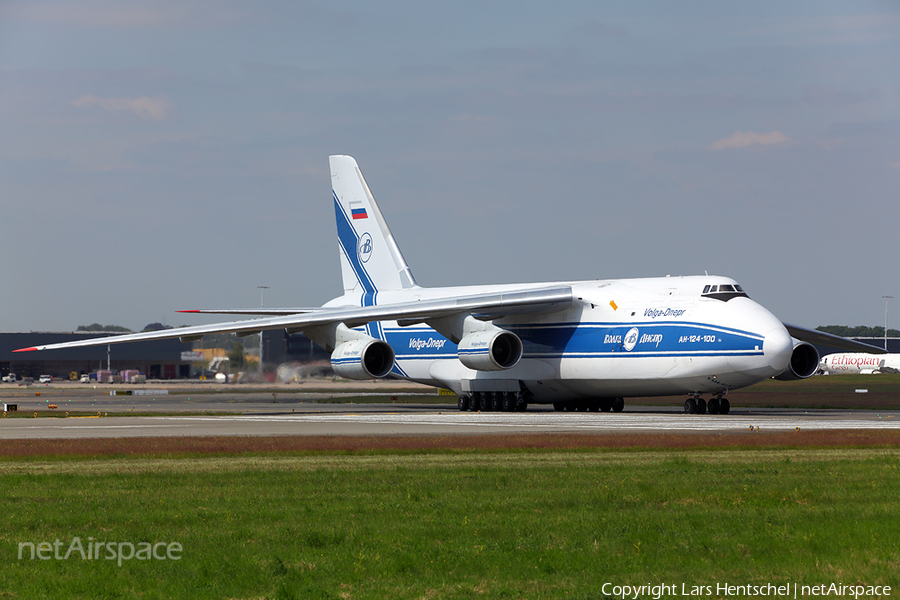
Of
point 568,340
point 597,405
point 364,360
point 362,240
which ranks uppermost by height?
point 362,240

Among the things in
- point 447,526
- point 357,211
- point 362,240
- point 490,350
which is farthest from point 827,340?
point 447,526

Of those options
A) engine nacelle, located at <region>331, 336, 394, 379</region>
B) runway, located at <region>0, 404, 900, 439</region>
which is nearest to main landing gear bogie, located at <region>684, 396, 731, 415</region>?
runway, located at <region>0, 404, 900, 439</region>

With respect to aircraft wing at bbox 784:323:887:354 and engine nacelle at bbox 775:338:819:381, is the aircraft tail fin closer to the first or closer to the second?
aircraft wing at bbox 784:323:887:354

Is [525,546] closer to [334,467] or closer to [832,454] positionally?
[334,467]

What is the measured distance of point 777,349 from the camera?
30.6 m

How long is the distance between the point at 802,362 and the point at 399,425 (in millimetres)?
14936

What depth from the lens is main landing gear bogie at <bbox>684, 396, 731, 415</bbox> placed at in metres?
33.6

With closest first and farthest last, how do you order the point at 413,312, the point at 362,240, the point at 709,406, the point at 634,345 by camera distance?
the point at 634,345, the point at 709,406, the point at 413,312, the point at 362,240

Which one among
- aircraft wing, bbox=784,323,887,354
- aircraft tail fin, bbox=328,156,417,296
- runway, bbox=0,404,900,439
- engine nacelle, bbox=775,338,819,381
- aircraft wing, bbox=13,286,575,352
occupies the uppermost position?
aircraft tail fin, bbox=328,156,417,296

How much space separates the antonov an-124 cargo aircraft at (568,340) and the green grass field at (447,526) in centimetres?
1621

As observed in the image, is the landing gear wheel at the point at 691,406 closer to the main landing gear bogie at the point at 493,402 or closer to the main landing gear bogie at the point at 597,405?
the main landing gear bogie at the point at 597,405

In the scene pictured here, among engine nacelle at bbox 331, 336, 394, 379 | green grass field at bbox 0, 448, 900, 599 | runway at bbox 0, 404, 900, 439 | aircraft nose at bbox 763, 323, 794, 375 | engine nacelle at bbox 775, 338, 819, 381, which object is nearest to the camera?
green grass field at bbox 0, 448, 900, 599

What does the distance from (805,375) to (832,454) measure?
18.2m

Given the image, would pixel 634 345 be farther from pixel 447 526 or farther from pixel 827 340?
pixel 447 526
